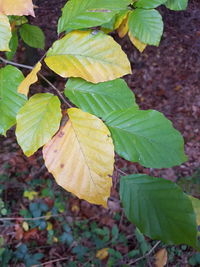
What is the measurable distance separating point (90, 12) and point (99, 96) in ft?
0.81

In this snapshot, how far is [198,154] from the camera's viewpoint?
3082 mm

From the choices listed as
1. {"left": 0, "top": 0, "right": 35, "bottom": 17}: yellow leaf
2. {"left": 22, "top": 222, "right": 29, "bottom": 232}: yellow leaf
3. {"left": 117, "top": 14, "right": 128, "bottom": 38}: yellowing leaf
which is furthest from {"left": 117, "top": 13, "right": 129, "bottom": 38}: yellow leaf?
{"left": 22, "top": 222, "right": 29, "bottom": 232}: yellow leaf

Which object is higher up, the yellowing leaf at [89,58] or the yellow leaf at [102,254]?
the yellowing leaf at [89,58]

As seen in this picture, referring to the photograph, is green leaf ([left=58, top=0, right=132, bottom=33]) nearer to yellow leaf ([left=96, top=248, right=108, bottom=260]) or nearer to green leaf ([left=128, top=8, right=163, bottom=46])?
green leaf ([left=128, top=8, right=163, bottom=46])

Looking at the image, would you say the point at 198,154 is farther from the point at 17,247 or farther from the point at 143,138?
the point at 143,138

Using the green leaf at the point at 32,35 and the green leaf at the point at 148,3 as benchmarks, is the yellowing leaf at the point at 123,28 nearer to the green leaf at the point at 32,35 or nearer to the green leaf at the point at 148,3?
the green leaf at the point at 148,3

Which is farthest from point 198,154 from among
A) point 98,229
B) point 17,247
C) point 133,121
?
point 133,121

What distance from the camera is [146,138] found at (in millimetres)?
695

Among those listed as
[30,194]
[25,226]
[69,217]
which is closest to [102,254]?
[69,217]

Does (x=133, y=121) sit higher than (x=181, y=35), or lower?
higher

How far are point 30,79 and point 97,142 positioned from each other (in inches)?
9.1

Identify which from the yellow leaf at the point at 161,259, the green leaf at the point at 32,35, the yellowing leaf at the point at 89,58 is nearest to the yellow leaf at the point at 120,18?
the yellowing leaf at the point at 89,58

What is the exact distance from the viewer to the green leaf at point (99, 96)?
29.7 inches

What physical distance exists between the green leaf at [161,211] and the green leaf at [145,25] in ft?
2.22
